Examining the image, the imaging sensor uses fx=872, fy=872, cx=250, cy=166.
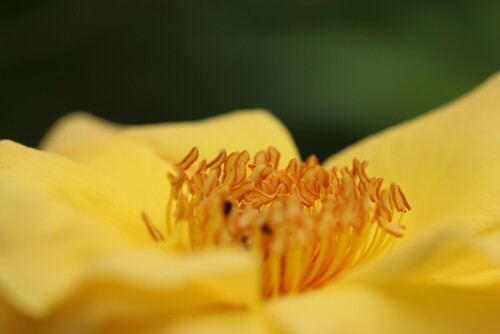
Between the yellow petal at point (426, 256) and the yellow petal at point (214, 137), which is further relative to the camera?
the yellow petal at point (214, 137)

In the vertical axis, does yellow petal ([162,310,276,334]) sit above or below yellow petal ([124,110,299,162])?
below

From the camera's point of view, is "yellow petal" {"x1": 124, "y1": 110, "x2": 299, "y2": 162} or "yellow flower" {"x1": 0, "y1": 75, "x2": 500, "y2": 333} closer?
"yellow flower" {"x1": 0, "y1": 75, "x2": 500, "y2": 333}

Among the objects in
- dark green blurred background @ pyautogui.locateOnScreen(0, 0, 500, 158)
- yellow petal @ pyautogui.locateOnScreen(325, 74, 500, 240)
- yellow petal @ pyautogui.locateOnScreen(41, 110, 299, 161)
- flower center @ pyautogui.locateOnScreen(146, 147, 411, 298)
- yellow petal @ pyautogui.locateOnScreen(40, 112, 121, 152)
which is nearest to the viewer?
flower center @ pyautogui.locateOnScreen(146, 147, 411, 298)

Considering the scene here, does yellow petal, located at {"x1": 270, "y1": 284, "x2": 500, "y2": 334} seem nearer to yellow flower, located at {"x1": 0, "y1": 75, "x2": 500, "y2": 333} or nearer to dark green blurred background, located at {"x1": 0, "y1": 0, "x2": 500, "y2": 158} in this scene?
yellow flower, located at {"x1": 0, "y1": 75, "x2": 500, "y2": 333}

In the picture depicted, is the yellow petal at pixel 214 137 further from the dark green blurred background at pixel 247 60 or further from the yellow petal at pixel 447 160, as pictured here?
the dark green blurred background at pixel 247 60

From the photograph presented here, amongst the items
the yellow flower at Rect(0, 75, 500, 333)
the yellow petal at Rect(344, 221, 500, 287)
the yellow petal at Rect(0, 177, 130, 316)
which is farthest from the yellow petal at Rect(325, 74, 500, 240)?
the yellow petal at Rect(0, 177, 130, 316)

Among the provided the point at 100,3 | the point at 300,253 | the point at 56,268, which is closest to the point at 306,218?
the point at 300,253

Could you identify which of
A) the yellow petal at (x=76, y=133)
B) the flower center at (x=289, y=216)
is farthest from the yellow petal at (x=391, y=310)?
the yellow petal at (x=76, y=133)

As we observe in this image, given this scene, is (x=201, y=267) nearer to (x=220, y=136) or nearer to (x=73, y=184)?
(x=73, y=184)
